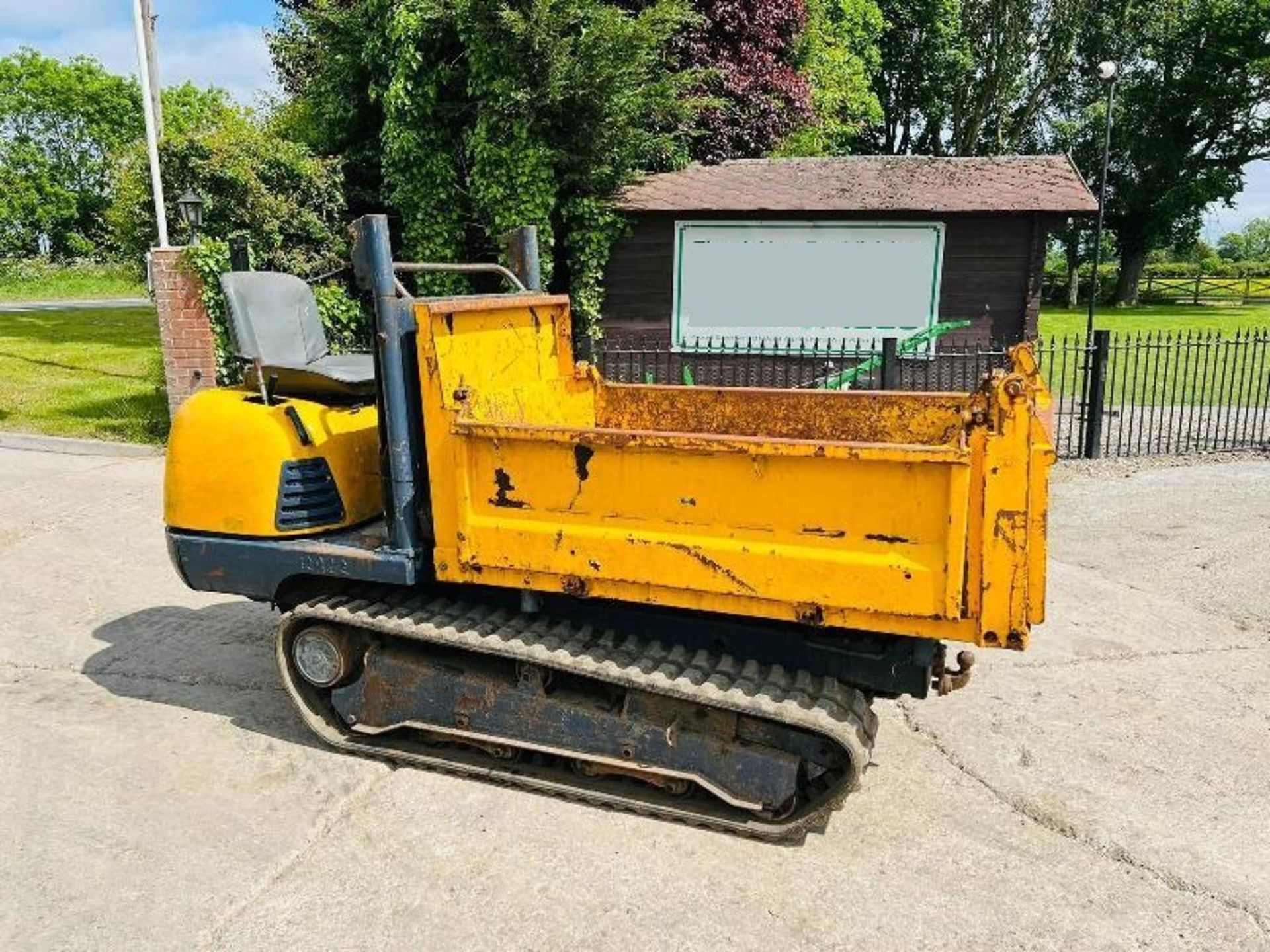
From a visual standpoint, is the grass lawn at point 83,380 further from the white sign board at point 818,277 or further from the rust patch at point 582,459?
the rust patch at point 582,459

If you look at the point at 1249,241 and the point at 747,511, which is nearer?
the point at 747,511

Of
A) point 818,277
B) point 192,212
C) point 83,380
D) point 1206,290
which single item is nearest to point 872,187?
point 818,277

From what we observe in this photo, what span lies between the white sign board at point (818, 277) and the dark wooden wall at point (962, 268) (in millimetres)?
163

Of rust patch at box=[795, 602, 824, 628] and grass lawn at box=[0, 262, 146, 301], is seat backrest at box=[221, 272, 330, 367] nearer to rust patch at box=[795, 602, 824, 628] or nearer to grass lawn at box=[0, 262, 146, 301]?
rust patch at box=[795, 602, 824, 628]

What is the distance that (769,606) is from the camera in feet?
11.4

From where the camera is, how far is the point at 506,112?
12047 millimetres

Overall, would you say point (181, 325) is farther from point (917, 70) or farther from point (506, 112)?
point (917, 70)

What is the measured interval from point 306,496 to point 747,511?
195 centimetres

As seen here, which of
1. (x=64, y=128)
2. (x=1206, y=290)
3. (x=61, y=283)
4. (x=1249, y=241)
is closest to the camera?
(x=1206, y=290)

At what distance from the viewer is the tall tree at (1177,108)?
33.2 metres

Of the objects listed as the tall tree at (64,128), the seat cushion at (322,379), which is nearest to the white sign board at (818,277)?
the seat cushion at (322,379)

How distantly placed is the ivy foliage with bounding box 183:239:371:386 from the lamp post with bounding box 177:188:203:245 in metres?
0.26

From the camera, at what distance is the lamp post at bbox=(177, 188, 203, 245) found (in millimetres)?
11164

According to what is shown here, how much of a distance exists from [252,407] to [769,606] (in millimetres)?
2361
